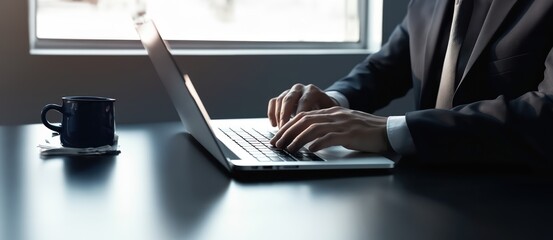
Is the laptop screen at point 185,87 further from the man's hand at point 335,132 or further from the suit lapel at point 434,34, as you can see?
the suit lapel at point 434,34

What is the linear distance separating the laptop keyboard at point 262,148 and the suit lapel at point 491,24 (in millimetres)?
464

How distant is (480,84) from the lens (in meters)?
1.45

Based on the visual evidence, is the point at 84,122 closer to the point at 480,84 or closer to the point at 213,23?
the point at 480,84

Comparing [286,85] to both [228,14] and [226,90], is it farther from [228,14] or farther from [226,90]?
[228,14]

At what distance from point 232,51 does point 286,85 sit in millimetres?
224

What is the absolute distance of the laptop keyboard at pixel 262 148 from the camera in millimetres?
1021

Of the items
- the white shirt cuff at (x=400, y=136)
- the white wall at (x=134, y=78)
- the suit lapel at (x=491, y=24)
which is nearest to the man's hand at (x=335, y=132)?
the white shirt cuff at (x=400, y=136)

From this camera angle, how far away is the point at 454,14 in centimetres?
155

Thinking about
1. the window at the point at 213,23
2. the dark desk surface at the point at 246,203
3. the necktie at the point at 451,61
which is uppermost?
the window at the point at 213,23

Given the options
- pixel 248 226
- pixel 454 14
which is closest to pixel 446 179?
pixel 248 226

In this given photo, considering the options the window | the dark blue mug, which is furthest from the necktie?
the window

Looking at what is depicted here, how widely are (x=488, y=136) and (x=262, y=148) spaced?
35cm

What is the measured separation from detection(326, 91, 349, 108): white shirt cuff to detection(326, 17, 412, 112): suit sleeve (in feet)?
0.41

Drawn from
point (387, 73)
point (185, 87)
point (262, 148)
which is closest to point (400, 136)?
point (262, 148)
